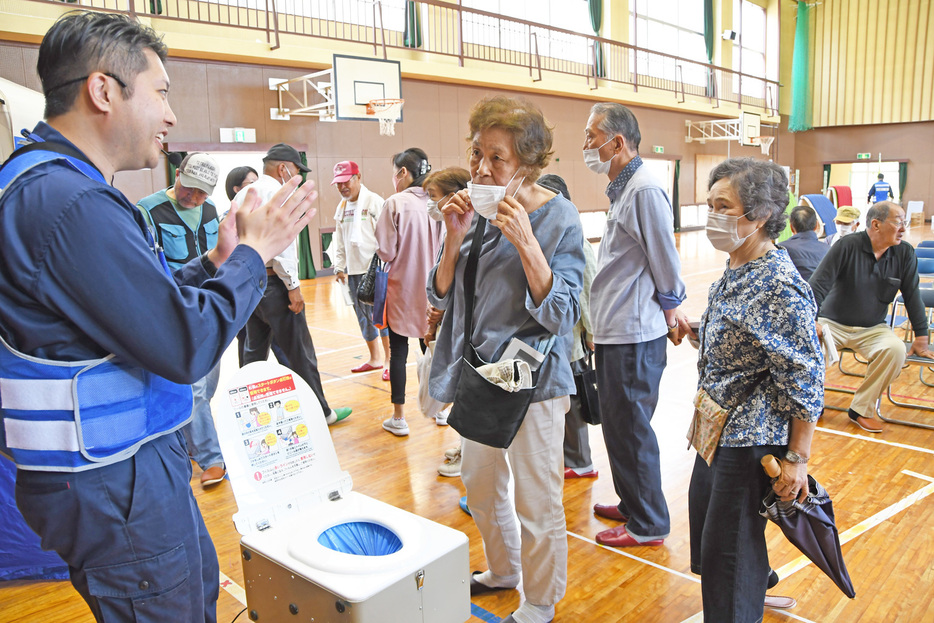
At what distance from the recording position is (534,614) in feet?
6.79

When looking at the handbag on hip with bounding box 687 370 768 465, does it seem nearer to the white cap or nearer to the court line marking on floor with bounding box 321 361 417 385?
the white cap

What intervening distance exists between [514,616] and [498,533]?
0.83ft

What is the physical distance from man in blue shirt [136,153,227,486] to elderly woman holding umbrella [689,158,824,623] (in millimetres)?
2201

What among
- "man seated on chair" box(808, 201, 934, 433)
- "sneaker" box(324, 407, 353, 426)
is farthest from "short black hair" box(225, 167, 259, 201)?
"man seated on chair" box(808, 201, 934, 433)

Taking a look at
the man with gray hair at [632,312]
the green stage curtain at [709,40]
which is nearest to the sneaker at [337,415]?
the man with gray hair at [632,312]

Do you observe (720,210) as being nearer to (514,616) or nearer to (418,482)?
(514,616)

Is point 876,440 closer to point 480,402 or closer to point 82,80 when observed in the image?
point 480,402

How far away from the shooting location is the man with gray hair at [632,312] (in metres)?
2.47

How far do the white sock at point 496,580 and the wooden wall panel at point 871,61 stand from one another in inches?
930

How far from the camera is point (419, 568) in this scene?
149cm

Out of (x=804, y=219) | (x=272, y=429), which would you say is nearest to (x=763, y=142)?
(x=804, y=219)

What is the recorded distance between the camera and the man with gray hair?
2.47 meters

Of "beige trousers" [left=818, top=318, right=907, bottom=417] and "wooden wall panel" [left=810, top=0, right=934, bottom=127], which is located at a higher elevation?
"wooden wall panel" [left=810, top=0, right=934, bottom=127]

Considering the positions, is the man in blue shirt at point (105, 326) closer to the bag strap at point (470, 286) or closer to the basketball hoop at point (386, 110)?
the bag strap at point (470, 286)
